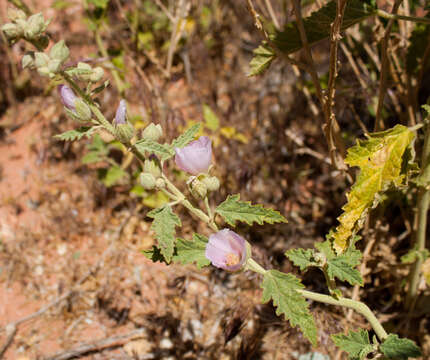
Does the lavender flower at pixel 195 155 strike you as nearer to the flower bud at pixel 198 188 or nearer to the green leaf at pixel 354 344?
the flower bud at pixel 198 188

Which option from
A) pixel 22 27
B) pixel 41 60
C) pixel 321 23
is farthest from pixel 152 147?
pixel 321 23

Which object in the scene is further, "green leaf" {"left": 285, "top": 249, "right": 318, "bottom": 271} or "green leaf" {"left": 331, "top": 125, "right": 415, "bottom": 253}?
"green leaf" {"left": 285, "top": 249, "right": 318, "bottom": 271}

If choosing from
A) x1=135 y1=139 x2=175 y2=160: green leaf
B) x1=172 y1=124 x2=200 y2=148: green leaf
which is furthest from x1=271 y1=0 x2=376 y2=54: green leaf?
x1=135 y1=139 x2=175 y2=160: green leaf

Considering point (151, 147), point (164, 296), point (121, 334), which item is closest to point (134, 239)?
point (164, 296)

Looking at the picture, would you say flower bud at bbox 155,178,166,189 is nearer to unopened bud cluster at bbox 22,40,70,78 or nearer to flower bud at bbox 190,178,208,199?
flower bud at bbox 190,178,208,199

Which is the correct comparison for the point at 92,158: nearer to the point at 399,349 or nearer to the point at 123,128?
the point at 123,128

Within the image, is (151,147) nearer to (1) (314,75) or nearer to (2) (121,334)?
(1) (314,75)

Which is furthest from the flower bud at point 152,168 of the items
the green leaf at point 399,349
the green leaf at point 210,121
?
the green leaf at point 210,121
